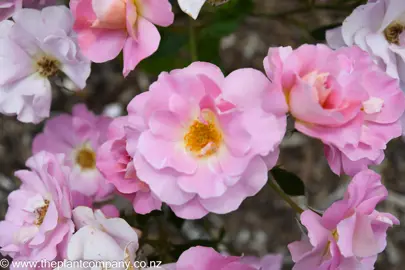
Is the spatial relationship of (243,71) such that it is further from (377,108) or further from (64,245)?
(64,245)

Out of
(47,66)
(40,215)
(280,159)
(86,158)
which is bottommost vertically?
(280,159)

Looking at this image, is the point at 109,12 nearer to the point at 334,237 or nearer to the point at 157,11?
the point at 157,11

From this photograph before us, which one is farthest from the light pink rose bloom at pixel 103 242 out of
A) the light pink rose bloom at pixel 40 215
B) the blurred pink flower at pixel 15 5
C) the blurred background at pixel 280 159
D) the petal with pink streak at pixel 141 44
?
the blurred background at pixel 280 159

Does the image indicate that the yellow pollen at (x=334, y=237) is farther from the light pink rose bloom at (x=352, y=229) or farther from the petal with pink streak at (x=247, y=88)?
the petal with pink streak at (x=247, y=88)

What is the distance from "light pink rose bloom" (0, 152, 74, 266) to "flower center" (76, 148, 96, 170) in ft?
0.63

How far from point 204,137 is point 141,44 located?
13 centimetres

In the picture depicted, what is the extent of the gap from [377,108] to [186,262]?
0.86 ft

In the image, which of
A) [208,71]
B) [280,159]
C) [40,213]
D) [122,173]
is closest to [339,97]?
[208,71]

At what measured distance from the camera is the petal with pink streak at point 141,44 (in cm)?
64

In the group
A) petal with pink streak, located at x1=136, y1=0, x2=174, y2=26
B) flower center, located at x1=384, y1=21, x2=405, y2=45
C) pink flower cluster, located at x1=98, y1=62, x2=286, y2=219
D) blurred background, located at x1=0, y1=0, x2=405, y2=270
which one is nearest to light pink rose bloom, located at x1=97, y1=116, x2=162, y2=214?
pink flower cluster, located at x1=98, y1=62, x2=286, y2=219

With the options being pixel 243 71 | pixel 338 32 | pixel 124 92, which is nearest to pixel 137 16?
pixel 243 71

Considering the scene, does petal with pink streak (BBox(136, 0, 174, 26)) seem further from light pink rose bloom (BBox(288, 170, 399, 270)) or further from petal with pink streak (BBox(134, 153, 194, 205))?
light pink rose bloom (BBox(288, 170, 399, 270))

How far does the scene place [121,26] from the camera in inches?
26.1

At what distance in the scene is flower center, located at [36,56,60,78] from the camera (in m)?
0.76
